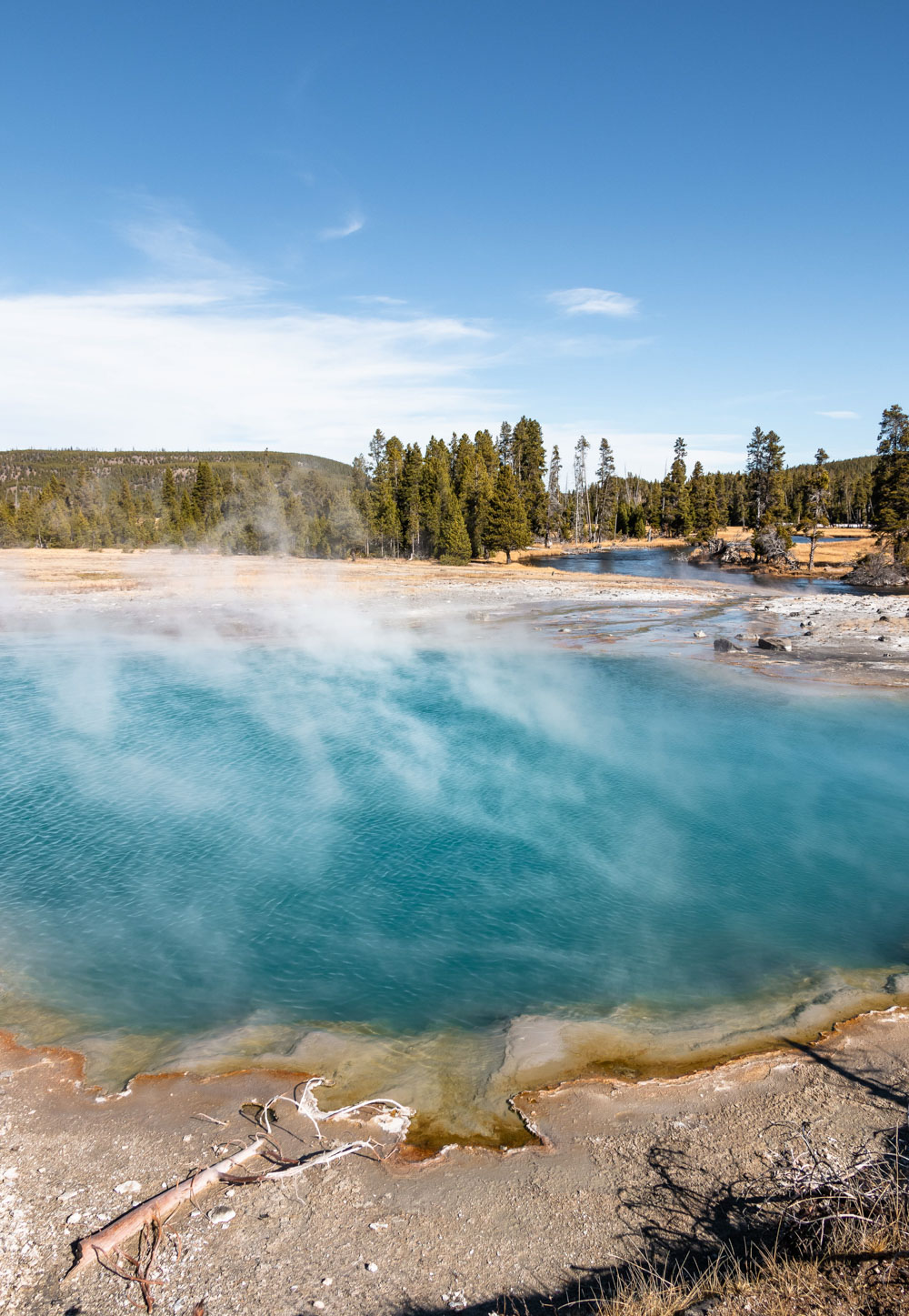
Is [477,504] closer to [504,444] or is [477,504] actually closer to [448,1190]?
[504,444]

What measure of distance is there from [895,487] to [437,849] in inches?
2133

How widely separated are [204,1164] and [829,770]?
1392cm

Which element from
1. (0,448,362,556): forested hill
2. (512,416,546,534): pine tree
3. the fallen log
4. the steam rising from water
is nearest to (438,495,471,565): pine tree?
(0,448,362,556): forested hill

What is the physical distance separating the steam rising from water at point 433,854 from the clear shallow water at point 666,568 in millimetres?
35029

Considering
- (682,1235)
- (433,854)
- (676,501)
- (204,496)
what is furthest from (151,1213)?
(676,501)

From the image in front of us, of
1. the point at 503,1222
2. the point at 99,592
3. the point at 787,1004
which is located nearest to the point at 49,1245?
the point at 503,1222

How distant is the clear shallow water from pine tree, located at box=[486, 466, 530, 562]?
3.27 metres

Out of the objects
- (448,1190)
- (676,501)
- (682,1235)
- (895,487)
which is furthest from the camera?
(676,501)

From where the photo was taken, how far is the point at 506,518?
65562 mm

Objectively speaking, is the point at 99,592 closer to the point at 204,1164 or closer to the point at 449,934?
the point at 449,934

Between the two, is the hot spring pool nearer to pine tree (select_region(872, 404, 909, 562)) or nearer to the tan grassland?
the tan grassland

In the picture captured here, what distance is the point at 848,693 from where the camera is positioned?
2022 cm

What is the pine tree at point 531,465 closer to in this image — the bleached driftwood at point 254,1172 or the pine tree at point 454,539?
the pine tree at point 454,539

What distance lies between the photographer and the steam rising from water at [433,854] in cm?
777
